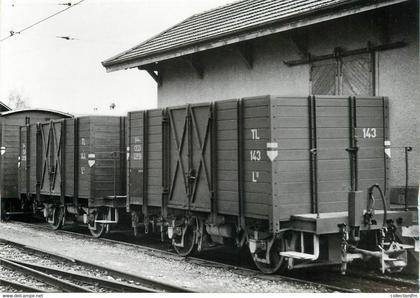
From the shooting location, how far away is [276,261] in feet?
28.2

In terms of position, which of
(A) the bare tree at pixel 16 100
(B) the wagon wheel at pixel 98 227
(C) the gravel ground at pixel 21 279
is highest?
(A) the bare tree at pixel 16 100

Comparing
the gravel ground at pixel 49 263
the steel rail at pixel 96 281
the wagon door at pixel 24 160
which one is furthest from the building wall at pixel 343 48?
the wagon door at pixel 24 160

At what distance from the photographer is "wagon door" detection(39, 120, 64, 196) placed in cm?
1473

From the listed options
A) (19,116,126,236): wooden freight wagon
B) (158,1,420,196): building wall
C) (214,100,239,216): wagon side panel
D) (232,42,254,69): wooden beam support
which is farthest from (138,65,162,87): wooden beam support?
(214,100,239,216): wagon side panel

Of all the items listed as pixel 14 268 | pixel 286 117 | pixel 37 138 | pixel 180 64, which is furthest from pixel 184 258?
pixel 37 138

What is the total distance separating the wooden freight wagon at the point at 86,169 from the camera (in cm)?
1339

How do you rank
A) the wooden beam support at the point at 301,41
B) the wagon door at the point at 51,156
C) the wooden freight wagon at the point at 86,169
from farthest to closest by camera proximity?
the wagon door at the point at 51,156 → the wooden freight wagon at the point at 86,169 → the wooden beam support at the point at 301,41

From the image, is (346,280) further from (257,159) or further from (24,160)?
(24,160)

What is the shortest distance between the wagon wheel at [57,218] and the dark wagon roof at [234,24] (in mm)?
4240

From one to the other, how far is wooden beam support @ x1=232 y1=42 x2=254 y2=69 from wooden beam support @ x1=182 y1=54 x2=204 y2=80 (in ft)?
5.68

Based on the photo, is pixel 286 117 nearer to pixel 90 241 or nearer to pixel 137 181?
pixel 137 181

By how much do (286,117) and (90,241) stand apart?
672 centimetres

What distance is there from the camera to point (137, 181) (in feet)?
37.6

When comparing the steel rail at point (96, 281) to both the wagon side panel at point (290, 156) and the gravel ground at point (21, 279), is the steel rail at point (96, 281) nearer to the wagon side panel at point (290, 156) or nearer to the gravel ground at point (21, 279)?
the gravel ground at point (21, 279)
